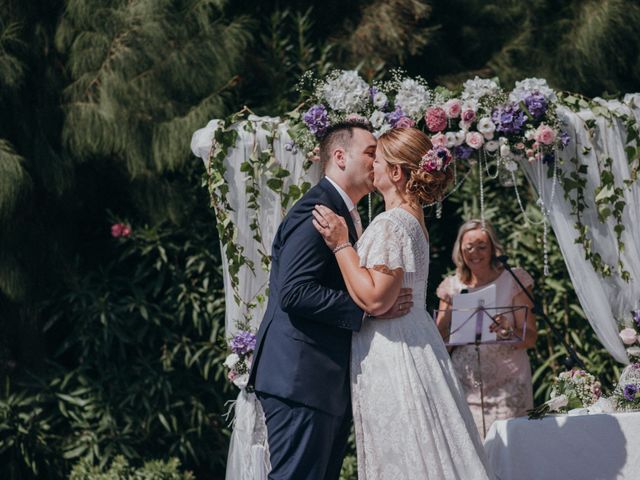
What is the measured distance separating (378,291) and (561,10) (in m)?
4.74

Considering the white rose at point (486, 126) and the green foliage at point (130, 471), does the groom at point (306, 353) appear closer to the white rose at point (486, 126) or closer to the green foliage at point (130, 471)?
the white rose at point (486, 126)

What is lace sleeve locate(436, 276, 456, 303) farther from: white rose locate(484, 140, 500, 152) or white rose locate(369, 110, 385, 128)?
white rose locate(369, 110, 385, 128)

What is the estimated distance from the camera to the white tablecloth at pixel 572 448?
13.6 ft

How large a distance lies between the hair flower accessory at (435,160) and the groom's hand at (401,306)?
0.45m

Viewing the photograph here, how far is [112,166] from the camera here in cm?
693

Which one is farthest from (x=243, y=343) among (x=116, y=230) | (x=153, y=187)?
(x=116, y=230)

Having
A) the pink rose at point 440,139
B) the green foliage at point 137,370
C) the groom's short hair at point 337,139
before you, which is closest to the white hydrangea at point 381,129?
the pink rose at point 440,139

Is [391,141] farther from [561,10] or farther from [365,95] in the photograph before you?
[561,10]

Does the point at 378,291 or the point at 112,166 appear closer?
the point at 378,291

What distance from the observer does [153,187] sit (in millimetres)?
6781

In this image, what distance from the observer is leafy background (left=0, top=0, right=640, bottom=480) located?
21.1ft

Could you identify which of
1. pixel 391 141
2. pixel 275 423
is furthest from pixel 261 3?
pixel 275 423

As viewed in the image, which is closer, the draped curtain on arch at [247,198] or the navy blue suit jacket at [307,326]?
the navy blue suit jacket at [307,326]

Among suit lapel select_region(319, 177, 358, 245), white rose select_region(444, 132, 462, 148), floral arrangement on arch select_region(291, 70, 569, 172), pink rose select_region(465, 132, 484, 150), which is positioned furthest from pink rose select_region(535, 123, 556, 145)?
suit lapel select_region(319, 177, 358, 245)
